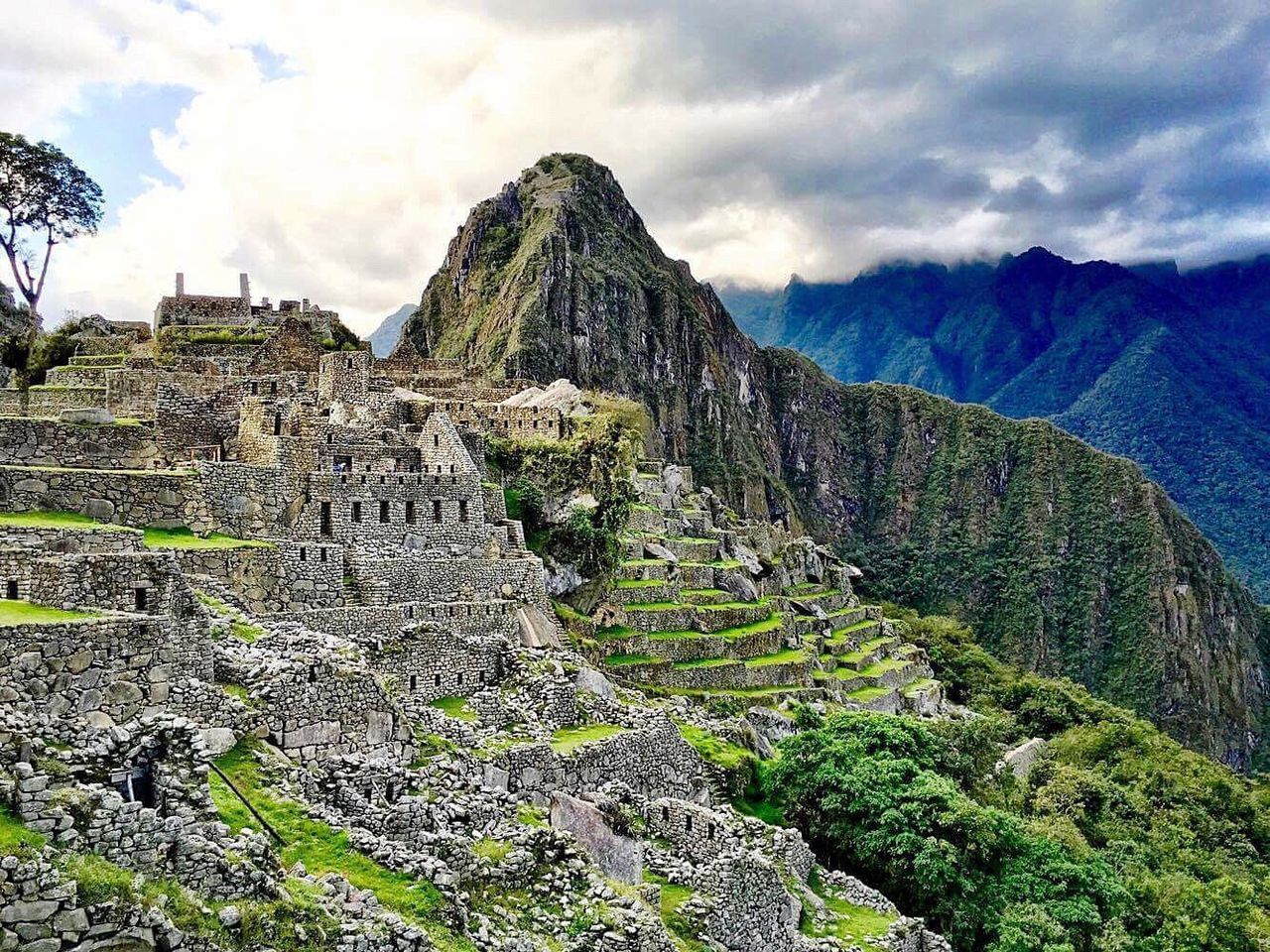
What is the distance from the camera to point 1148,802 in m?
42.8

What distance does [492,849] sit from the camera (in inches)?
472

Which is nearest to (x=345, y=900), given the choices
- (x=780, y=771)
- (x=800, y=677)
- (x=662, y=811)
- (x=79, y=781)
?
(x=79, y=781)

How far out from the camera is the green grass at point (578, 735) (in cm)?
1600

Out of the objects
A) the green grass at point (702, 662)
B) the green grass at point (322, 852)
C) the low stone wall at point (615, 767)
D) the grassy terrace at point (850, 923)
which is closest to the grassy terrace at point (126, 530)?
the green grass at point (322, 852)

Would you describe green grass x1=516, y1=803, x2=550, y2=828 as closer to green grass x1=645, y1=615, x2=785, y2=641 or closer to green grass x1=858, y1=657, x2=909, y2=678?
green grass x1=645, y1=615, x2=785, y2=641

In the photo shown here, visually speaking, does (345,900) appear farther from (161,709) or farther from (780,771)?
(780,771)

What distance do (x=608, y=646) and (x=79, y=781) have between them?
2137 cm

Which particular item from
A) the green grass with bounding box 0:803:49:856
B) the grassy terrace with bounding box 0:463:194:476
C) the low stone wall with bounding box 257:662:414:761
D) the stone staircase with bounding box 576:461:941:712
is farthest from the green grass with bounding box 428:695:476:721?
the stone staircase with bounding box 576:461:941:712

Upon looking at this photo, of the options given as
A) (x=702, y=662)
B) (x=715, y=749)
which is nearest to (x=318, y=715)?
(x=715, y=749)

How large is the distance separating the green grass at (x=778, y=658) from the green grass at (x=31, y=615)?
27289 millimetres

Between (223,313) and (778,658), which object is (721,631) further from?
(223,313)

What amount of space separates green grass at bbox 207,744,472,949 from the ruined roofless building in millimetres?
27311

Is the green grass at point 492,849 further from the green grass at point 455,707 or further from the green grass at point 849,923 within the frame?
the green grass at point 849,923

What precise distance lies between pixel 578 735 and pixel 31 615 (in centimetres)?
899
